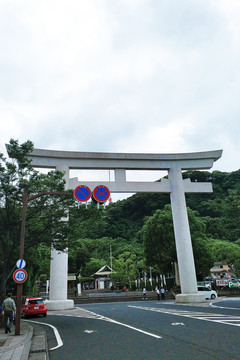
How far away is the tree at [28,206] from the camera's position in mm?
13555

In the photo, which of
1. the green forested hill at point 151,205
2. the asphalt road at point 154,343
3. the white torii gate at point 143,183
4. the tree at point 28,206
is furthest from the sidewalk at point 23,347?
the green forested hill at point 151,205

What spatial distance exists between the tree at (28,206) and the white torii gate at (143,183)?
5.98 meters

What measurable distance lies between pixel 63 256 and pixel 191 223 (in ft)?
63.4

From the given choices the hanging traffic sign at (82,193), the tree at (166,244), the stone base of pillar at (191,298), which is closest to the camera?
the hanging traffic sign at (82,193)

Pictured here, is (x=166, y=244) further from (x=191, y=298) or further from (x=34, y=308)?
(x=34, y=308)

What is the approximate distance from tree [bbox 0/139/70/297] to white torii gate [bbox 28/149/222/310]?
19.6 feet

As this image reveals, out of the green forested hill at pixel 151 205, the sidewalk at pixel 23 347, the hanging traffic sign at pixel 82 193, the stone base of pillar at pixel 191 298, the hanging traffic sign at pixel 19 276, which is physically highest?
the green forested hill at pixel 151 205

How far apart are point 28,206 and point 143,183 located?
32.9ft

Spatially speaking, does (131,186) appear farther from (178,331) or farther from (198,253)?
(198,253)

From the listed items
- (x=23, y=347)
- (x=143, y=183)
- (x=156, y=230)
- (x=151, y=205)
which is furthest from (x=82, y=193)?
(x=151, y=205)

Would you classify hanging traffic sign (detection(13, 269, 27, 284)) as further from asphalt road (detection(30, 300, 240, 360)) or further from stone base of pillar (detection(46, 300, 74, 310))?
stone base of pillar (detection(46, 300, 74, 310))

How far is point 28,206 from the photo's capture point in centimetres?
1417

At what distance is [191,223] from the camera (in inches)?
1363

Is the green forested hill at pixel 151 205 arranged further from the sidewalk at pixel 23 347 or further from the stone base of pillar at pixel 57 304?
the sidewalk at pixel 23 347
